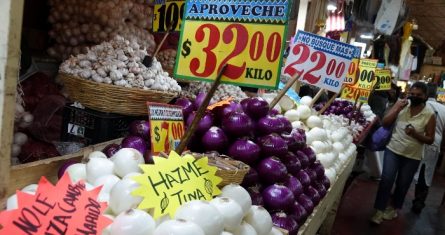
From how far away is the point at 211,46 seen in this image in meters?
1.96

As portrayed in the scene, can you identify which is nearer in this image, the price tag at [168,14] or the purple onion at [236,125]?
the purple onion at [236,125]

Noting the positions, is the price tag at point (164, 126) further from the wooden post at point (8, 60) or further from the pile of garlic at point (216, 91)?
the pile of garlic at point (216, 91)

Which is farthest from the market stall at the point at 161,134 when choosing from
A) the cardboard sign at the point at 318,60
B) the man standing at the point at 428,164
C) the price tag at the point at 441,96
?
the price tag at the point at 441,96

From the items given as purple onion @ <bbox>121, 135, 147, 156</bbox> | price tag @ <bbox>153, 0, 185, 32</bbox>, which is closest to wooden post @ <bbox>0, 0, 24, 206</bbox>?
purple onion @ <bbox>121, 135, 147, 156</bbox>

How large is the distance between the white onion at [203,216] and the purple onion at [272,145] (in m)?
0.95

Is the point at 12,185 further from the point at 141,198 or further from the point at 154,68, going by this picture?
the point at 154,68

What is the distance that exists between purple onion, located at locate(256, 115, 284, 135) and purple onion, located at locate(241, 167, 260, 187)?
352mm

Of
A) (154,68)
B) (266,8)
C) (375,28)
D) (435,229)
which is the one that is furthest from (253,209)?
(375,28)

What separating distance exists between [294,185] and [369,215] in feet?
13.7

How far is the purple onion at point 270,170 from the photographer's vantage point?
6.61 feet

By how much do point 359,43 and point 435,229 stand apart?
661cm

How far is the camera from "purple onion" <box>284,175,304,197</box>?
220 cm

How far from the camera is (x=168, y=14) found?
10.4ft

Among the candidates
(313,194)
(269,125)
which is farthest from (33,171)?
(313,194)
